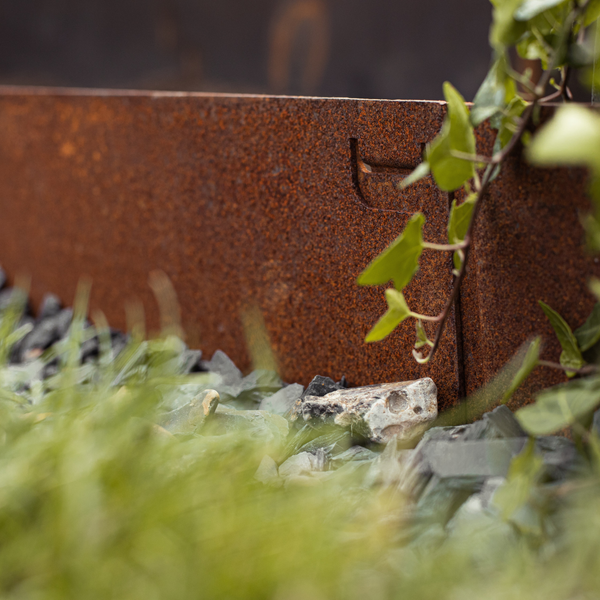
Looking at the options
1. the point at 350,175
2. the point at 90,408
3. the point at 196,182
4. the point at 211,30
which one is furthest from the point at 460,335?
the point at 211,30

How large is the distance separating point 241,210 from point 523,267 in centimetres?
93

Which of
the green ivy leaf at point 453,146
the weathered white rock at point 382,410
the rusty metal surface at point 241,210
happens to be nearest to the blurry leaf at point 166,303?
the rusty metal surface at point 241,210

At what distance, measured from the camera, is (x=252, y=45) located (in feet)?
13.4

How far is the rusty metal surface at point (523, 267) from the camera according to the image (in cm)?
130

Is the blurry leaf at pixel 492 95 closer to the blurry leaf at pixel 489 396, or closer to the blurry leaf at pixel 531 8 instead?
the blurry leaf at pixel 531 8

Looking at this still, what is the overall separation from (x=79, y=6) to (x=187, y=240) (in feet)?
10.1

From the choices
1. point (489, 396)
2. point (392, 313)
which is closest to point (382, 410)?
point (489, 396)

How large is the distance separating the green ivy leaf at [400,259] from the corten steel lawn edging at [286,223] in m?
0.31

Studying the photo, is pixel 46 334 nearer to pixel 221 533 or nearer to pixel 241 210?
pixel 241 210

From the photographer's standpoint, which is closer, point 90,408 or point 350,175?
point 90,408

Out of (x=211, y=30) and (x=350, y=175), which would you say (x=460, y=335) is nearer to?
(x=350, y=175)

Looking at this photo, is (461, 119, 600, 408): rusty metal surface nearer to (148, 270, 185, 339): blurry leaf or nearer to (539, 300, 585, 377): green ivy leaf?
(539, 300, 585, 377): green ivy leaf

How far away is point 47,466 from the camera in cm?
112

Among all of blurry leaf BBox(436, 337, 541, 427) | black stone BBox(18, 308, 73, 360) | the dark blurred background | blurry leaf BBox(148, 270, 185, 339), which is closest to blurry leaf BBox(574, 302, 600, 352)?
blurry leaf BBox(436, 337, 541, 427)
